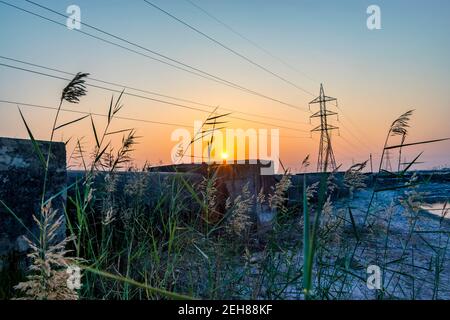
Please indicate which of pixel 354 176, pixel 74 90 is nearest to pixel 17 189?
pixel 74 90

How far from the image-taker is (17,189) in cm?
274

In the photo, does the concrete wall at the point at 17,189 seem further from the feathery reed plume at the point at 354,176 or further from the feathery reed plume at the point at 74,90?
the feathery reed plume at the point at 354,176

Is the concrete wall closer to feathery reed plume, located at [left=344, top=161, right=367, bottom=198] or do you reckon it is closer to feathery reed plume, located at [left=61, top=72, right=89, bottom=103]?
feathery reed plume, located at [left=61, top=72, right=89, bottom=103]

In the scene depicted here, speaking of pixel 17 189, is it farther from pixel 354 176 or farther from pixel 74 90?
pixel 354 176

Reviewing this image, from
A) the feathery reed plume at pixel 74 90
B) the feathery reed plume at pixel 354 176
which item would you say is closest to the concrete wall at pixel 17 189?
the feathery reed plume at pixel 74 90

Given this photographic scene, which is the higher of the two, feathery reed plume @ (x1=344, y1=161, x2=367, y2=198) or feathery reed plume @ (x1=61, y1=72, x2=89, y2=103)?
feathery reed plume @ (x1=61, y1=72, x2=89, y2=103)

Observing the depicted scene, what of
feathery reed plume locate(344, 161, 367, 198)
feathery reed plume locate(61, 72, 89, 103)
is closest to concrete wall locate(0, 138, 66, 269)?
feathery reed plume locate(61, 72, 89, 103)

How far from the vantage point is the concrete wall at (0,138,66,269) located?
8.73 ft

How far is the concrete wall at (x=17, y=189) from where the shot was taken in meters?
2.66

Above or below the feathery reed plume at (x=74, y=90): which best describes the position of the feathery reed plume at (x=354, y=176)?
below

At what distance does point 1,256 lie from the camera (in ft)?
8.58
